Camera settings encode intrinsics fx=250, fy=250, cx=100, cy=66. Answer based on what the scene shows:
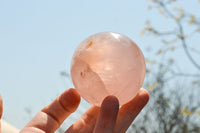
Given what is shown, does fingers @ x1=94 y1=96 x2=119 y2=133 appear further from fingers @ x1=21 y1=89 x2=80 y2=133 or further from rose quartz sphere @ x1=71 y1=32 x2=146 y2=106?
fingers @ x1=21 y1=89 x2=80 y2=133

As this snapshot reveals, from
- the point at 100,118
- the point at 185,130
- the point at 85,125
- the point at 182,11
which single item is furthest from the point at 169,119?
the point at 100,118

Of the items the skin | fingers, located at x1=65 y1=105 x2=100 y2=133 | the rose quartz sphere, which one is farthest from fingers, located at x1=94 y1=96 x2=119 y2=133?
fingers, located at x1=65 y1=105 x2=100 y2=133

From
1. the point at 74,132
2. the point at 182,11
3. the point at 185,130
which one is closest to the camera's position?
the point at 74,132

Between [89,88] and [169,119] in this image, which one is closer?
[89,88]

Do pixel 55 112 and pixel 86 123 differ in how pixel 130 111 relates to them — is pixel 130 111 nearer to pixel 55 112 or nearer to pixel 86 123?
pixel 86 123

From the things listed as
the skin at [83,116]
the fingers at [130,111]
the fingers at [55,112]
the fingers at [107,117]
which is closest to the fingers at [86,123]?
the skin at [83,116]

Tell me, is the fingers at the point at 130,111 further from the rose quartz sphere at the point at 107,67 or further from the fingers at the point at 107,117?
the fingers at the point at 107,117

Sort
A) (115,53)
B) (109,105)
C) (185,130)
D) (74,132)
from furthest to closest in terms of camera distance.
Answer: (185,130)
(74,132)
(115,53)
(109,105)

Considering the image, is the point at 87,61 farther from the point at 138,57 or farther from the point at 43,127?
the point at 43,127

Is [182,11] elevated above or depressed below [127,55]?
below
